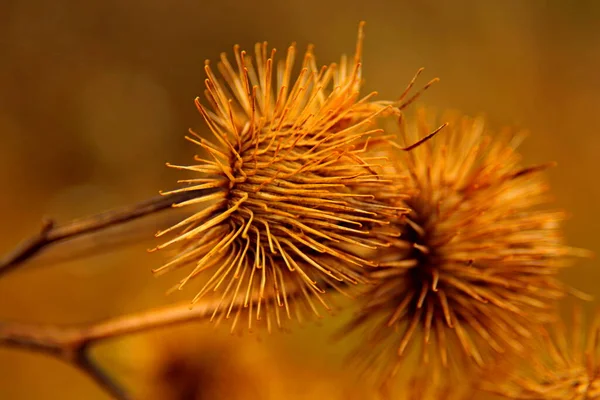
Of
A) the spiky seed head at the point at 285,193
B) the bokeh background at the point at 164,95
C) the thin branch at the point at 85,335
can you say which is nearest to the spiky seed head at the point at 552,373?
the spiky seed head at the point at 285,193

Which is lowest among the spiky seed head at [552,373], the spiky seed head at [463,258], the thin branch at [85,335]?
the thin branch at [85,335]

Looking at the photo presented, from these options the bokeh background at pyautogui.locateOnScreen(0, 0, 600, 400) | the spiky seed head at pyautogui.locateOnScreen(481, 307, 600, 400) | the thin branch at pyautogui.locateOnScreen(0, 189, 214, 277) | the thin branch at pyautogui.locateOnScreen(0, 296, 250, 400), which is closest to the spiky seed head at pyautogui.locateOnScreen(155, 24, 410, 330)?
the thin branch at pyautogui.locateOnScreen(0, 189, 214, 277)

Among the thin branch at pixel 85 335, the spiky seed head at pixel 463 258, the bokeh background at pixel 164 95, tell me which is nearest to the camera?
the spiky seed head at pixel 463 258

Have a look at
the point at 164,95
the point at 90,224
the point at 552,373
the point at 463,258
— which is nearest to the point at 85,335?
the point at 90,224

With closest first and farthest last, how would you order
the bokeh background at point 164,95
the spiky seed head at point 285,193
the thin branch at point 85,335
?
1. the spiky seed head at point 285,193
2. the thin branch at point 85,335
3. the bokeh background at point 164,95

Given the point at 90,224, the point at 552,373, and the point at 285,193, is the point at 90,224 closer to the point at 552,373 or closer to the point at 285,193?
the point at 285,193

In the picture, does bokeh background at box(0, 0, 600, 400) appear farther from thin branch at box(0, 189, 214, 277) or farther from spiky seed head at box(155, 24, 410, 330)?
spiky seed head at box(155, 24, 410, 330)

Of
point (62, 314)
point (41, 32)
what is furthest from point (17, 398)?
point (41, 32)

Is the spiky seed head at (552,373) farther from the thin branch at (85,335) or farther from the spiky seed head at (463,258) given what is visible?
the thin branch at (85,335)
